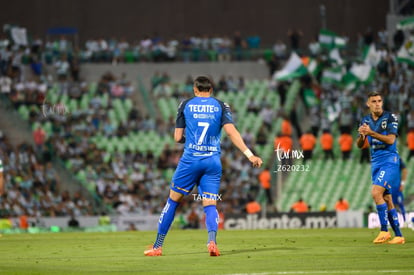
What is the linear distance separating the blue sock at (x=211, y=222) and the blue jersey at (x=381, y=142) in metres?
4.22

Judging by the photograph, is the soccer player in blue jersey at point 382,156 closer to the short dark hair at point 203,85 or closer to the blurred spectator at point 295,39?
the short dark hair at point 203,85

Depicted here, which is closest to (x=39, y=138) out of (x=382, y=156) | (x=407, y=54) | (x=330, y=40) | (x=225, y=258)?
(x=330, y=40)

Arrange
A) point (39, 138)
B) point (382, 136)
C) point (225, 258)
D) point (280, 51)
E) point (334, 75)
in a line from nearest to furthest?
point (225, 258)
point (382, 136)
point (39, 138)
point (334, 75)
point (280, 51)

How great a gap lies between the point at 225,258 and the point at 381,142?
4.70m

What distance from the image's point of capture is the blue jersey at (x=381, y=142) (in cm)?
1675

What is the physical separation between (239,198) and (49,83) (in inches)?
509

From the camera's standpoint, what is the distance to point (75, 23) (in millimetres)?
50938

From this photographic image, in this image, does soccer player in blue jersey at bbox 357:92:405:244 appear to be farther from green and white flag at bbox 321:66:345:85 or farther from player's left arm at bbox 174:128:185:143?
green and white flag at bbox 321:66:345:85

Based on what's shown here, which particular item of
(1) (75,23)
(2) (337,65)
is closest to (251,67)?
(2) (337,65)

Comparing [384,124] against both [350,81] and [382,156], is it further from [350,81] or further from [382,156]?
[350,81]

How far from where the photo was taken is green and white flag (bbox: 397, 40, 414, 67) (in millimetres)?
41062

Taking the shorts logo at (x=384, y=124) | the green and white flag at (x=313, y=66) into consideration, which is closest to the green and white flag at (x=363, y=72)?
the green and white flag at (x=313, y=66)

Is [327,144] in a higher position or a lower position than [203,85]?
lower

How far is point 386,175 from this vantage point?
1670 cm
